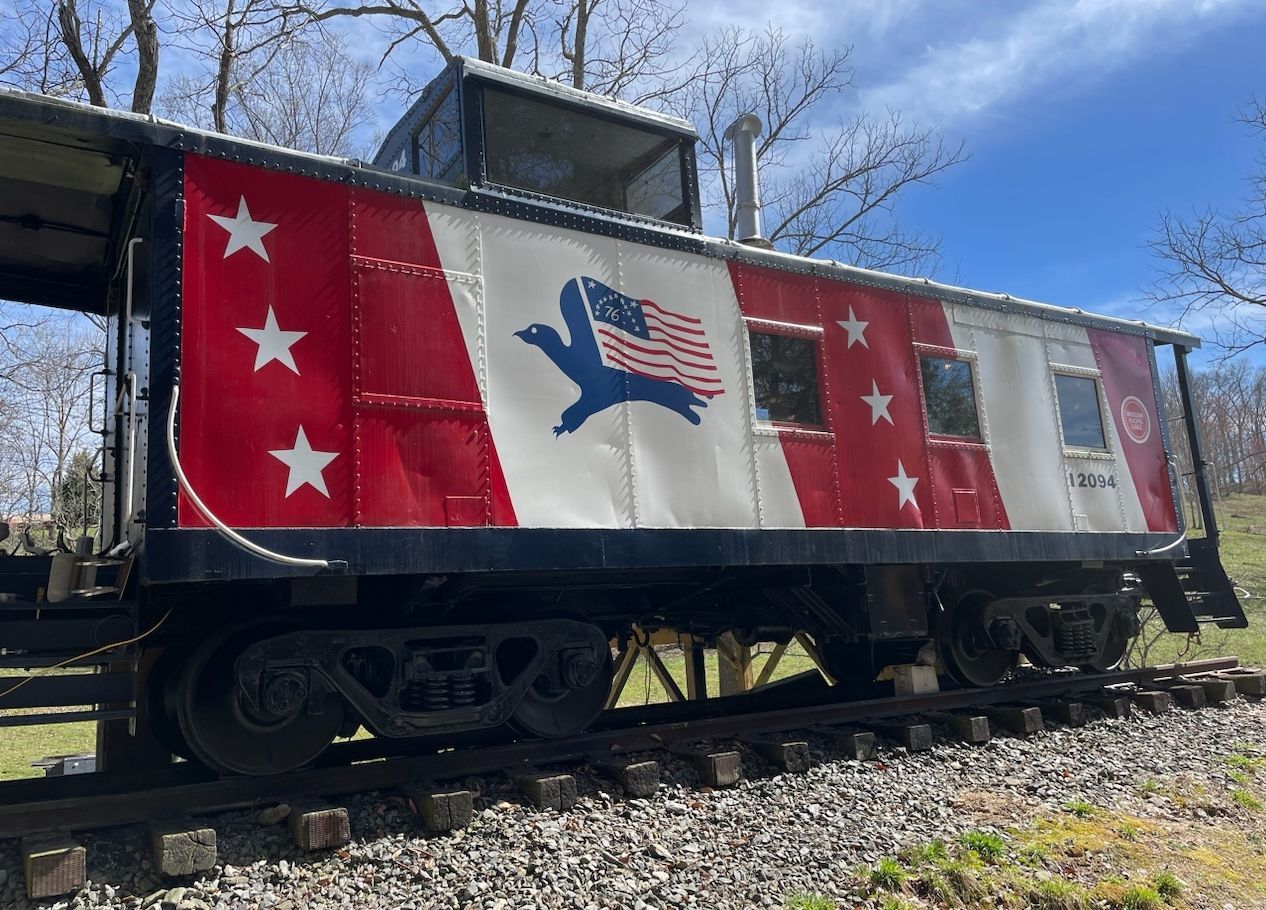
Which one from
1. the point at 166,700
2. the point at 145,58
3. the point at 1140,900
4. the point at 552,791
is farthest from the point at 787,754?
the point at 145,58

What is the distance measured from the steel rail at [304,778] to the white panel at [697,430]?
53.3 inches

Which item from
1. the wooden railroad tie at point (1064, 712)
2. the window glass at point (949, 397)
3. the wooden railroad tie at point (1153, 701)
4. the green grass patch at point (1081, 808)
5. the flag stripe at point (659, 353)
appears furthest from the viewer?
the wooden railroad tie at point (1153, 701)

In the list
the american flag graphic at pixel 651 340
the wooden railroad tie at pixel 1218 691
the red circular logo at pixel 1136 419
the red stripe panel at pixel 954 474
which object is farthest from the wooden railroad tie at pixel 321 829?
the red circular logo at pixel 1136 419

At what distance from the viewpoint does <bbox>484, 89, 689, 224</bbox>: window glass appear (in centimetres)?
559

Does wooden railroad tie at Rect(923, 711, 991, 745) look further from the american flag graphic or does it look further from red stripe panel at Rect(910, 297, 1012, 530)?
the american flag graphic

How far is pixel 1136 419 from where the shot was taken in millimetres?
8789

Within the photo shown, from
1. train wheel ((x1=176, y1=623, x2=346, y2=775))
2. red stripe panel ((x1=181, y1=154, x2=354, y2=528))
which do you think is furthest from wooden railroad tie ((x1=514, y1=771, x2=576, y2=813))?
red stripe panel ((x1=181, y1=154, x2=354, y2=528))

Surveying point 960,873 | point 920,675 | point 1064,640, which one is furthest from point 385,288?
point 1064,640

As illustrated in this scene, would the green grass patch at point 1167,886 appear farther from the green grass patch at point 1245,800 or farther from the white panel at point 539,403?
the white panel at point 539,403

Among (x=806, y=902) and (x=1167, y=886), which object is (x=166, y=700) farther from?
(x=1167, y=886)

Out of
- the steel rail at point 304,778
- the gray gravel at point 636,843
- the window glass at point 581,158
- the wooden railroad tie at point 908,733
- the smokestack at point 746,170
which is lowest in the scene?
the gray gravel at point 636,843

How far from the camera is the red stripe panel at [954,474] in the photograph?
23.1 ft

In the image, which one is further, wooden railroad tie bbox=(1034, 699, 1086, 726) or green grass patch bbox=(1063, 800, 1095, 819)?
wooden railroad tie bbox=(1034, 699, 1086, 726)

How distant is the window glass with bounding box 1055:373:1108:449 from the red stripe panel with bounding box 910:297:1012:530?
1.20 m
